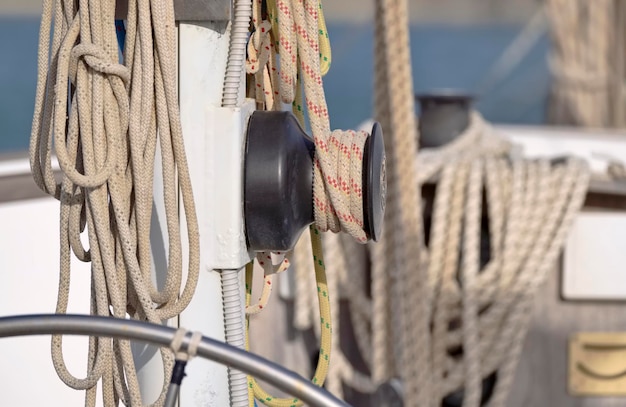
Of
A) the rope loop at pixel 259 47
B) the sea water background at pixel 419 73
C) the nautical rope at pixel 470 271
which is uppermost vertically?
the sea water background at pixel 419 73

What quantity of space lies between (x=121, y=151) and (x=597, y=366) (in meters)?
1.54

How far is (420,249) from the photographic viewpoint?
198 centimetres

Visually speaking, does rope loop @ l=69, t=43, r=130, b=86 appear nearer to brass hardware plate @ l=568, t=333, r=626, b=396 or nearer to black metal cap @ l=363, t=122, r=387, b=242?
black metal cap @ l=363, t=122, r=387, b=242

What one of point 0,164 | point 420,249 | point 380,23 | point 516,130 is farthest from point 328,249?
point 516,130

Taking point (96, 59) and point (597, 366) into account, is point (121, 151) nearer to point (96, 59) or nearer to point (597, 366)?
point (96, 59)

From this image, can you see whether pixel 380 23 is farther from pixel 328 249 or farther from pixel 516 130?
pixel 516 130

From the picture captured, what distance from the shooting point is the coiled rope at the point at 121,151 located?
2.80ft

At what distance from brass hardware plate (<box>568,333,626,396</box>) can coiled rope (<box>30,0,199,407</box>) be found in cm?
143

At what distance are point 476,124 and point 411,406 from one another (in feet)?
2.42

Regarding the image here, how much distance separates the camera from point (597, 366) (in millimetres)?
2125

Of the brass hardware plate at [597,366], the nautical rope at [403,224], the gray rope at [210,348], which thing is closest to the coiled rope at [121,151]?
the gray rope at [210,348]

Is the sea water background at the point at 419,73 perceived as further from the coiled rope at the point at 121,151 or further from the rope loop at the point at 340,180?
the coiled rope at the point at 121,151

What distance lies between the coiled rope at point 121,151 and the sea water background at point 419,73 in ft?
35.4

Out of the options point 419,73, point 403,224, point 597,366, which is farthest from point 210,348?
point 419,73
